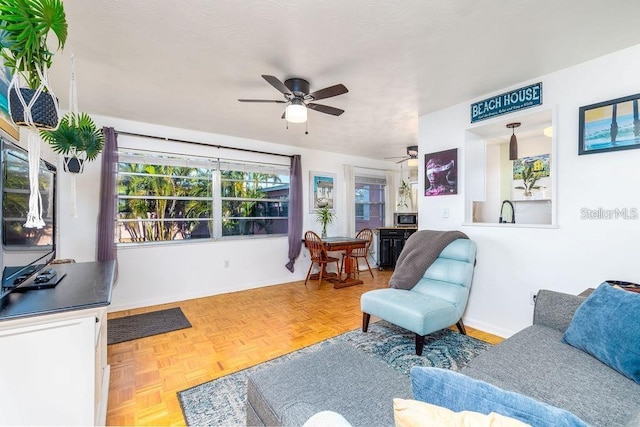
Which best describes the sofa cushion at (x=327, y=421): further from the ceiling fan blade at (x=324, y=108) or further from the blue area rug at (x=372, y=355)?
the ceiling fan blade at (x=324, y=108)

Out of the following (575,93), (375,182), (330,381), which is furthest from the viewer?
(375,182)

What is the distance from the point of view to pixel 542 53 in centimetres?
206

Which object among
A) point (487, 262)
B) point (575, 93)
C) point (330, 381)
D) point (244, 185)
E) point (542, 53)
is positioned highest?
point (542, 53)

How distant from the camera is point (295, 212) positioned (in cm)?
472

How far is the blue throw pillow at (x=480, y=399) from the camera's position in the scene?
22.7 inches

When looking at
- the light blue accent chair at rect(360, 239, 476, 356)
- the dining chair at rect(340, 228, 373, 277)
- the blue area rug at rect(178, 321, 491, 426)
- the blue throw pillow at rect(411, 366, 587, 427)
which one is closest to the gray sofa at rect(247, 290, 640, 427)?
the blue throw pillow at rect(411, 366, 587, 427)

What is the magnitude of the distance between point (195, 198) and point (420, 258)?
3131 mm

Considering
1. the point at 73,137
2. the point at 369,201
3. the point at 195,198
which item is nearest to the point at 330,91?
the point at 73,137

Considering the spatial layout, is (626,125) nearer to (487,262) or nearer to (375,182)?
(487,262)

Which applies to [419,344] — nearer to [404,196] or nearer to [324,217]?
[324,217]

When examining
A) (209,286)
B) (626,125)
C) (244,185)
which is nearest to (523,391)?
(626,125)

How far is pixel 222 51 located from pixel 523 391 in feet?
8.61

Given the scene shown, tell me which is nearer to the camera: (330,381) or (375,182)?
(330,381)

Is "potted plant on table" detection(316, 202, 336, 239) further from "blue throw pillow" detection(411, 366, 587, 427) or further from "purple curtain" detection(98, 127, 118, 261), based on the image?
"blue throw pillow" detection(411, 366, 587, 427)
